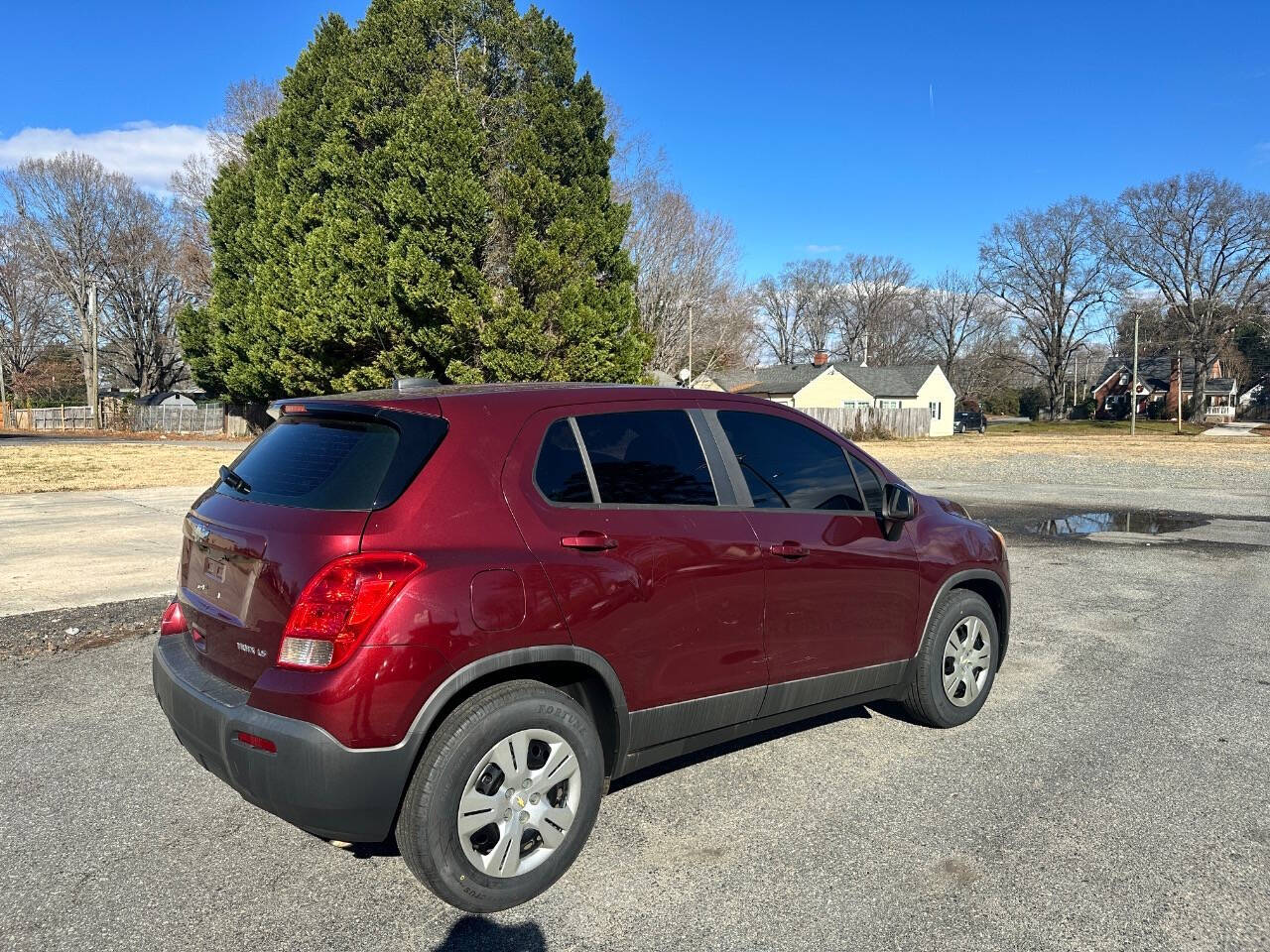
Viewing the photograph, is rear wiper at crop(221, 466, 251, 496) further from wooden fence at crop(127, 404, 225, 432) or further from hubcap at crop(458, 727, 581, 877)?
wooden fence at crop(127, 404, 225, 432)

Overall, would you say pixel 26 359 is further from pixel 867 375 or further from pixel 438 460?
pixel 438 460

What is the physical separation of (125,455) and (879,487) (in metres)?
29.7

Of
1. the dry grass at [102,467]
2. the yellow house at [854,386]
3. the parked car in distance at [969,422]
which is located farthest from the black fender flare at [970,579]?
the parked car in distance at [969,422]

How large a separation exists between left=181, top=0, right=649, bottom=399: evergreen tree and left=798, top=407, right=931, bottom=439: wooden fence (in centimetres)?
2531

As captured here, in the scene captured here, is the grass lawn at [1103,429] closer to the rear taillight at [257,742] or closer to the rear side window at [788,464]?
the rear side window at [788,464]

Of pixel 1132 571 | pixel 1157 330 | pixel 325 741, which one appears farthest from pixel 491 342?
pixel 1157 330

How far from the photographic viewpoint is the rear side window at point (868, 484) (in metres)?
4.27

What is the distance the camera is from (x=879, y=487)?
4.35 m

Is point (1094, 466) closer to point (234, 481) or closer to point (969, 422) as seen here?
point (234, 481)

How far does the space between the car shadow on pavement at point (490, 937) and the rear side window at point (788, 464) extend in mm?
1882

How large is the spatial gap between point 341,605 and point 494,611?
483mm

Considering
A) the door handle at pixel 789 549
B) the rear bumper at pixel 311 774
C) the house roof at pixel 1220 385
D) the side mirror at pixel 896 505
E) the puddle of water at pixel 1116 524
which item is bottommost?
the puddle of water at pixel 1116 524

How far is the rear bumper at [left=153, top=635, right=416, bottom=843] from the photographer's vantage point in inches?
104

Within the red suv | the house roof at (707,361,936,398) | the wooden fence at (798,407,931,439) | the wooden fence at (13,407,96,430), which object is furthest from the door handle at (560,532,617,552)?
the house roof at (707,361,936,398)
